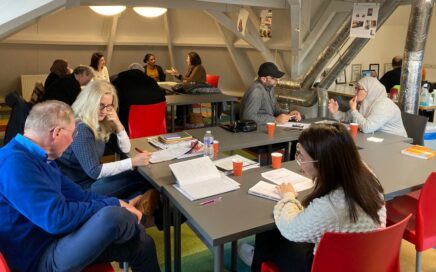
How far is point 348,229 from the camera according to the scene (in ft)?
5.12

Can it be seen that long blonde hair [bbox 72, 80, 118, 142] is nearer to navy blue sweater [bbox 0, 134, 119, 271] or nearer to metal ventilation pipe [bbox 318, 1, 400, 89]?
navy blue sweater [bbox 0, 134, 119, 271]

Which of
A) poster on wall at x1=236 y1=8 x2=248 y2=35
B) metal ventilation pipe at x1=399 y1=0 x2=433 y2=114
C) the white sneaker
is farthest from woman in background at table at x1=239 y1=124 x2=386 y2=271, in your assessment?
poster on wall at x1=236 y1=8 x2=248 y2=35

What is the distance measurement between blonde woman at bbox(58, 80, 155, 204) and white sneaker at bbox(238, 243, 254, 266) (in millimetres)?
774

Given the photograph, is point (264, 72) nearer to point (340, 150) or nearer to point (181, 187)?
point (181, 187)

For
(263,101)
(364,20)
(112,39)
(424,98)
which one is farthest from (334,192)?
(112,39)

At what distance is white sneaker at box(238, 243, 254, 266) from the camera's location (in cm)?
266

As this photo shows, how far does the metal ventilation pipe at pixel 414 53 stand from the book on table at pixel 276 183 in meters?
2.38

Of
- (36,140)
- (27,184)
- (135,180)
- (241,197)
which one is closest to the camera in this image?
(27,184)

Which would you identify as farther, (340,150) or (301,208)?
(301,208)

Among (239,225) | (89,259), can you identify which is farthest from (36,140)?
(239,225)

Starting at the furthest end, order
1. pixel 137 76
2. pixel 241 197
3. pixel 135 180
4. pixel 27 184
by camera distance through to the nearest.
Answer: pixel 137 76 < pixel 135 180 < pixel 241 197 < pixel 27 184

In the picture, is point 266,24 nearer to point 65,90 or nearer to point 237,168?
point 65,90

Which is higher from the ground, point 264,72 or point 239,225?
point 264,72

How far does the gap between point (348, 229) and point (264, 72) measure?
241 centimetres
